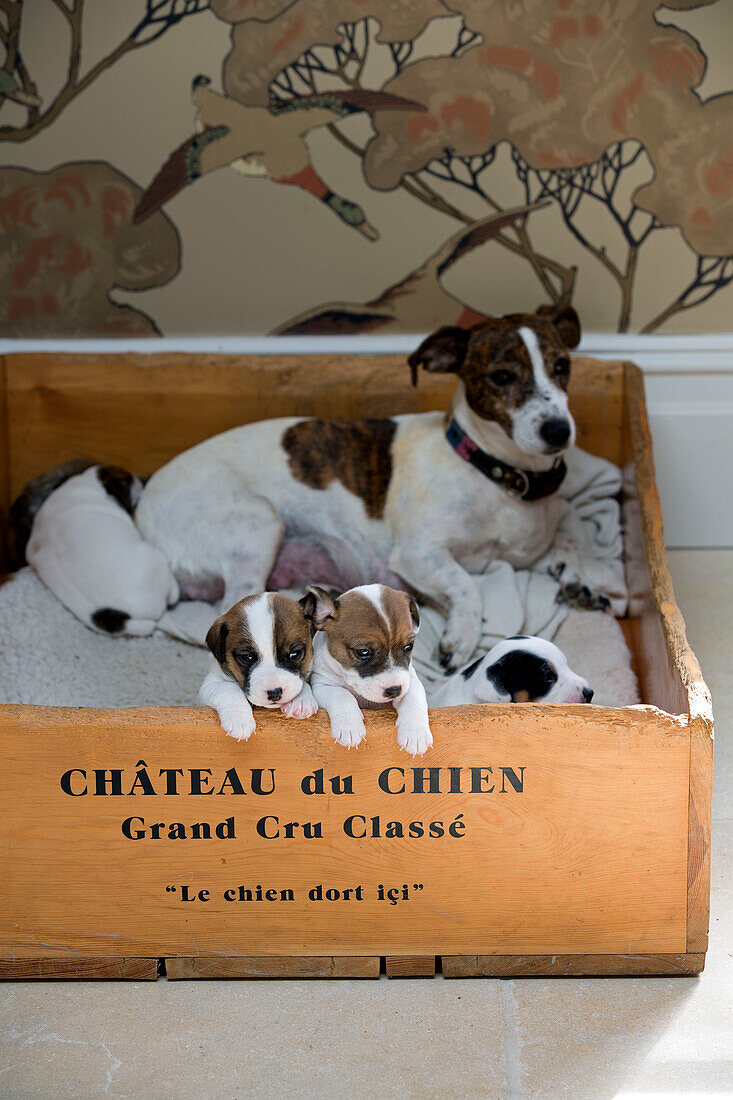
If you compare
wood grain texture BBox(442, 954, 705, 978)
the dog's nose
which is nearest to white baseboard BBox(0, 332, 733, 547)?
the dog's nose

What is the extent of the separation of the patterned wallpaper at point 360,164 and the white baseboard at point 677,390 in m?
0.04

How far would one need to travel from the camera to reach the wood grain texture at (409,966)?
4.80 feet

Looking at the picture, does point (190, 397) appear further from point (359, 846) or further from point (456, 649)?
point (359, 846)

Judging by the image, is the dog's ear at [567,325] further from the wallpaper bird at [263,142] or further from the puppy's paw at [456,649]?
the puppy's paw at [456,649]

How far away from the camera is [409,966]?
4.80ft

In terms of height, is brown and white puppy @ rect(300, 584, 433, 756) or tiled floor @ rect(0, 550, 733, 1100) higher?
brown and white puppy @ rect(300, 584, 433, 756)

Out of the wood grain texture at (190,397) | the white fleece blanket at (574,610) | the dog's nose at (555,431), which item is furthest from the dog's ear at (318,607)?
the wood grain texture at (190,397)

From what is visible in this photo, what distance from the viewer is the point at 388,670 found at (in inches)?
56.0

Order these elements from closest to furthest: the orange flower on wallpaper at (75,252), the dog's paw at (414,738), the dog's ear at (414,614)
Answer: the dog's paw at (414,738)
the dog's ear at (414,614)
the orange flower on wallpaper at (75,252)

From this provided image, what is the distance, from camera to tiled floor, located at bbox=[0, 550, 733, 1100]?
127cm

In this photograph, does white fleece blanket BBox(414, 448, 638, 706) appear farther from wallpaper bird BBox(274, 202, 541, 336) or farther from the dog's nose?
wallpaper bird BBox(274, 202, 541, 336)

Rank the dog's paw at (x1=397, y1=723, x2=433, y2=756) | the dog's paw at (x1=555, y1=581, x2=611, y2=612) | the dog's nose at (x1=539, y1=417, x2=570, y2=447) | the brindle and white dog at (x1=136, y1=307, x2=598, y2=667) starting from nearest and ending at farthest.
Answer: the dog's paw at (x1=397, y1=723, x2=433, y2=756)
the dog's nose at (x1=539, y1=417, x2=570, y2=447)
the brindle and white dog at (x1=136, y1=307, x2=598, y2=667)
the dog's paw at (x1=555, y1=581, x2=611, y2=612)

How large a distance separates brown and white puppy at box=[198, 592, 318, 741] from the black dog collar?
0.85m

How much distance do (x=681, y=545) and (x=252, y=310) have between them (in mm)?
1273
